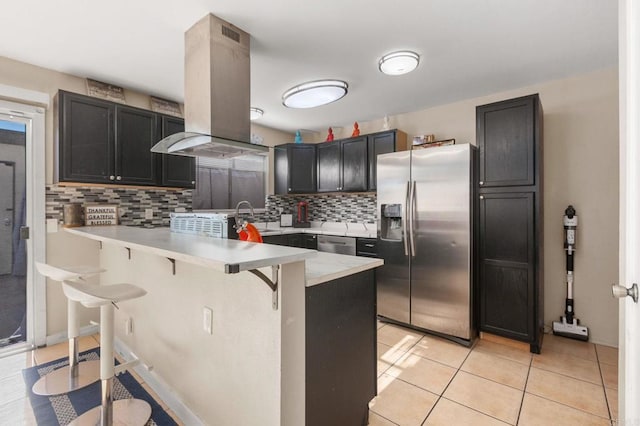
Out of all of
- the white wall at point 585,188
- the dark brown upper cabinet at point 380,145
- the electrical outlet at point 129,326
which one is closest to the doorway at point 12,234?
the electrical outlet at point 129,326

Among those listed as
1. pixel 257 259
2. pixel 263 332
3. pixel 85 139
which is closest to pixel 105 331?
pixel 263 332

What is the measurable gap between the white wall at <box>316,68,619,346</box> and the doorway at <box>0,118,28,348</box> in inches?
196

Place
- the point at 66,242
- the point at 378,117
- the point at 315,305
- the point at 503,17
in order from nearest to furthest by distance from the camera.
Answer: the point at 315,305
the point at 503,17
the point at 66,242
the point at 378,117

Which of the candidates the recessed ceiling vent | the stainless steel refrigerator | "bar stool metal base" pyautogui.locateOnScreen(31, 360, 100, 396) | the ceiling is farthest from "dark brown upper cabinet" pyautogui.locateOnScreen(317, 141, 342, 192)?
"bar stool metal base" pyautogui.locateOnScreen(31, 360, 100, 396)

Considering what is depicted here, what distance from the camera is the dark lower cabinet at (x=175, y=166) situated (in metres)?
3.20

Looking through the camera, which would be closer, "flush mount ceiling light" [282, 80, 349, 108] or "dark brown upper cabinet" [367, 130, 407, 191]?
"flush mount ceiling light" [282, 80, 349, 108]

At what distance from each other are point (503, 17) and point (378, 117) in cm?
225

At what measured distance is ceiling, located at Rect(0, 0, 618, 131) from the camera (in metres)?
1.93

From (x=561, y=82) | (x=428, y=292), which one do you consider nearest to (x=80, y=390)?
(x=428, y=292)

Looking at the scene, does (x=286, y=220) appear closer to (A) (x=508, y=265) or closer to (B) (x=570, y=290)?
(A) (x=508, y=265)

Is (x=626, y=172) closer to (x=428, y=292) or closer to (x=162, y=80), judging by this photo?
(x=428, y=292)

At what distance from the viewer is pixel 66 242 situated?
290 cm

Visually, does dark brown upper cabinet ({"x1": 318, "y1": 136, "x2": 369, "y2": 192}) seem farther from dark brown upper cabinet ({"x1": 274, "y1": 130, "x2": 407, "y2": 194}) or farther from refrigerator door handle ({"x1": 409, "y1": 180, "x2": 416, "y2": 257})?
refrigerator door handle ({"x1": 409, "y1": 180, "x2": 416, "y2": 257})

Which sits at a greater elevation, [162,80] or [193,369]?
[162,80]
